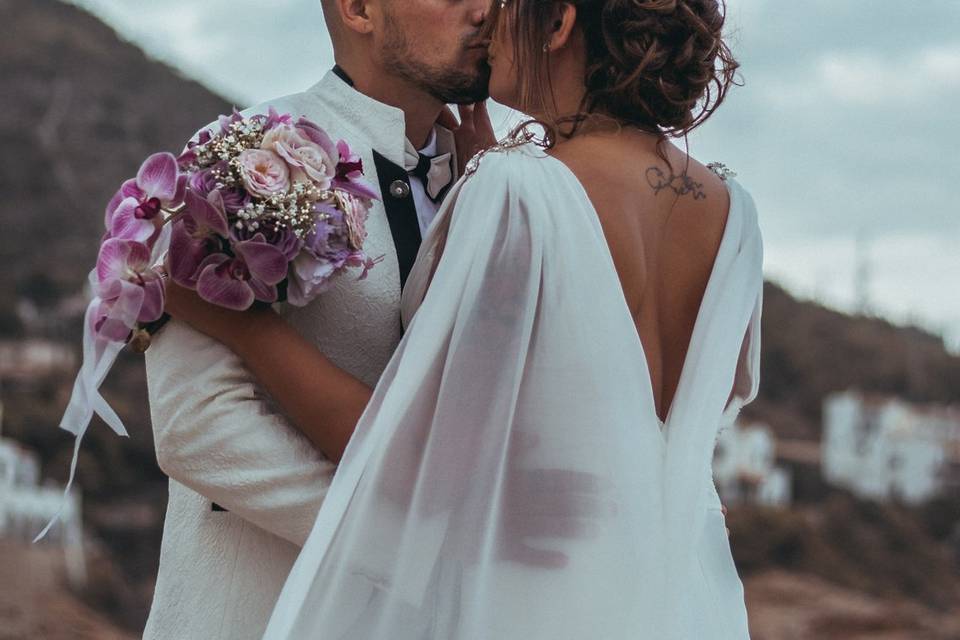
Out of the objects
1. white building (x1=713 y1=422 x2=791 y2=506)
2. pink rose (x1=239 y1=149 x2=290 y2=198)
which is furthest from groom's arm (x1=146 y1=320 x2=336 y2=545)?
white building (x1=713 y1=422 x2=791 y2=506)

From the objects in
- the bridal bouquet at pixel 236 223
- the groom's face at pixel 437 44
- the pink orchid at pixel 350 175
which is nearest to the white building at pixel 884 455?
the groom's face at pixel 437 44

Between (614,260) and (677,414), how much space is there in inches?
14.1

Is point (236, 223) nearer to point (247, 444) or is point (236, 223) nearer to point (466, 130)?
point (247, 444)

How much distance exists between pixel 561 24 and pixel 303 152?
0.58 m

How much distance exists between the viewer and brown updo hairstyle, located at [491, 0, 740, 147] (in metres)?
2.83

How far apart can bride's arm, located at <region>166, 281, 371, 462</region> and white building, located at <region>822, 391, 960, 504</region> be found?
3315 cm

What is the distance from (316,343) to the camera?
10.3ft

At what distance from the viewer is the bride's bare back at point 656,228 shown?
109 inches

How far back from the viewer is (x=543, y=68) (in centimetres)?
293

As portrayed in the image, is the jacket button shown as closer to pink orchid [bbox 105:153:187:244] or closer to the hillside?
pink orchid [bbox 105:153:187:244]

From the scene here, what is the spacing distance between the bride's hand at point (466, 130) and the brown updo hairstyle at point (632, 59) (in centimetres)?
76

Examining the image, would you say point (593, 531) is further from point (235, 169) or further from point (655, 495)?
point (235, 169)

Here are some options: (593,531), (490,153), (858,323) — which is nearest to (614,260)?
(490,153)

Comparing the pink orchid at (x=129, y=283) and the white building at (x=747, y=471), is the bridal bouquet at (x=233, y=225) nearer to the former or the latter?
the pink orchid at (x=129, y=283)
